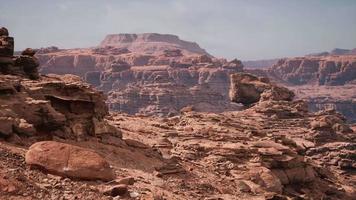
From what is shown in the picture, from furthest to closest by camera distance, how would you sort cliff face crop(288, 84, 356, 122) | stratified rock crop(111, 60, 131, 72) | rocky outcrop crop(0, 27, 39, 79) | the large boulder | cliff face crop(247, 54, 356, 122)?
stratified rock crop(111, 60, 131, 72) → cliff face crop(247, 54, 356, 122) → cliff face crop(288, 84, 356, 122) → rocky outcrop crop(0, 27, 39, 79) → the large boulder

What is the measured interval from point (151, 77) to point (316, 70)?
7144cm

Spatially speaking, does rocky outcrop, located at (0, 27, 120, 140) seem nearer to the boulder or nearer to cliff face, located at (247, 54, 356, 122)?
the boulder

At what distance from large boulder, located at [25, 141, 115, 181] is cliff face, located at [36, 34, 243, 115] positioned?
7949 cm

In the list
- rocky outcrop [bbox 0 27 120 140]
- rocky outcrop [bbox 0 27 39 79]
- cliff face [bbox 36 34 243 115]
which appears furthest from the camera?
cliff face [bbox 36 34 243 115]


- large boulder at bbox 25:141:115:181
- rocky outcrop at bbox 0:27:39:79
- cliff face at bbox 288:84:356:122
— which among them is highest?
rocky outcrop at bbox 0:27:39:79

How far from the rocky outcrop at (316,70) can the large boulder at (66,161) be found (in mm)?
155034

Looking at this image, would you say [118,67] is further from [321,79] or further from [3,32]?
[3,32]

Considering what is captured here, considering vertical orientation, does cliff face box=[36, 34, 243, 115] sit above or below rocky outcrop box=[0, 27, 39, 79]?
below

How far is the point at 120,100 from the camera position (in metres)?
111

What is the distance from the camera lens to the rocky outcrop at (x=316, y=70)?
157 meters

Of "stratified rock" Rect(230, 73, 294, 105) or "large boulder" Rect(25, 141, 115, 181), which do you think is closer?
"large boulder" Rect(25, 141, 115, 181)

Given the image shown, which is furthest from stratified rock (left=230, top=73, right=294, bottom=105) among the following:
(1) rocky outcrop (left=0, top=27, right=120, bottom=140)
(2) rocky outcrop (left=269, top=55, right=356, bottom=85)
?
(2) rocky outcrop (left=269, top=55, right=356, bottom=85)

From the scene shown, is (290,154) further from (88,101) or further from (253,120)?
(253,120)

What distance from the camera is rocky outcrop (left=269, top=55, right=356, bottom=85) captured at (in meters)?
157
